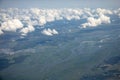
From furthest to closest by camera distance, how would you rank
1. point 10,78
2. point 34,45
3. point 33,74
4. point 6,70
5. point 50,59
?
point 34,45
point 50,59
point 6,70
point 33,74
point 10,78

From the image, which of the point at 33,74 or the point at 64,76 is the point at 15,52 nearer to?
the point at 33,74

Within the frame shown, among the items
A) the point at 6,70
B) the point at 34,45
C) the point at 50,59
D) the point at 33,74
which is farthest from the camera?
the point at 34,45

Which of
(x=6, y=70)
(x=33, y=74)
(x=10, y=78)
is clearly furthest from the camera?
(x=6, y=70)

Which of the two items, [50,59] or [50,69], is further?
[50,59]

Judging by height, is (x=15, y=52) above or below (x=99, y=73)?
above

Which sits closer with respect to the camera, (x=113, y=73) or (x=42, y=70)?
(x=113, y=73)

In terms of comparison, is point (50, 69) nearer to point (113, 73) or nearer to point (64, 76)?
point (64, 76)

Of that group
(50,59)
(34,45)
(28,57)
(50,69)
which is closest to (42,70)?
(50,69)

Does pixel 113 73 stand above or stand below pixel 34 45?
below

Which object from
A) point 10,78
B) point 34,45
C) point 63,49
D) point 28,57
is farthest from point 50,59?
point 34,45
